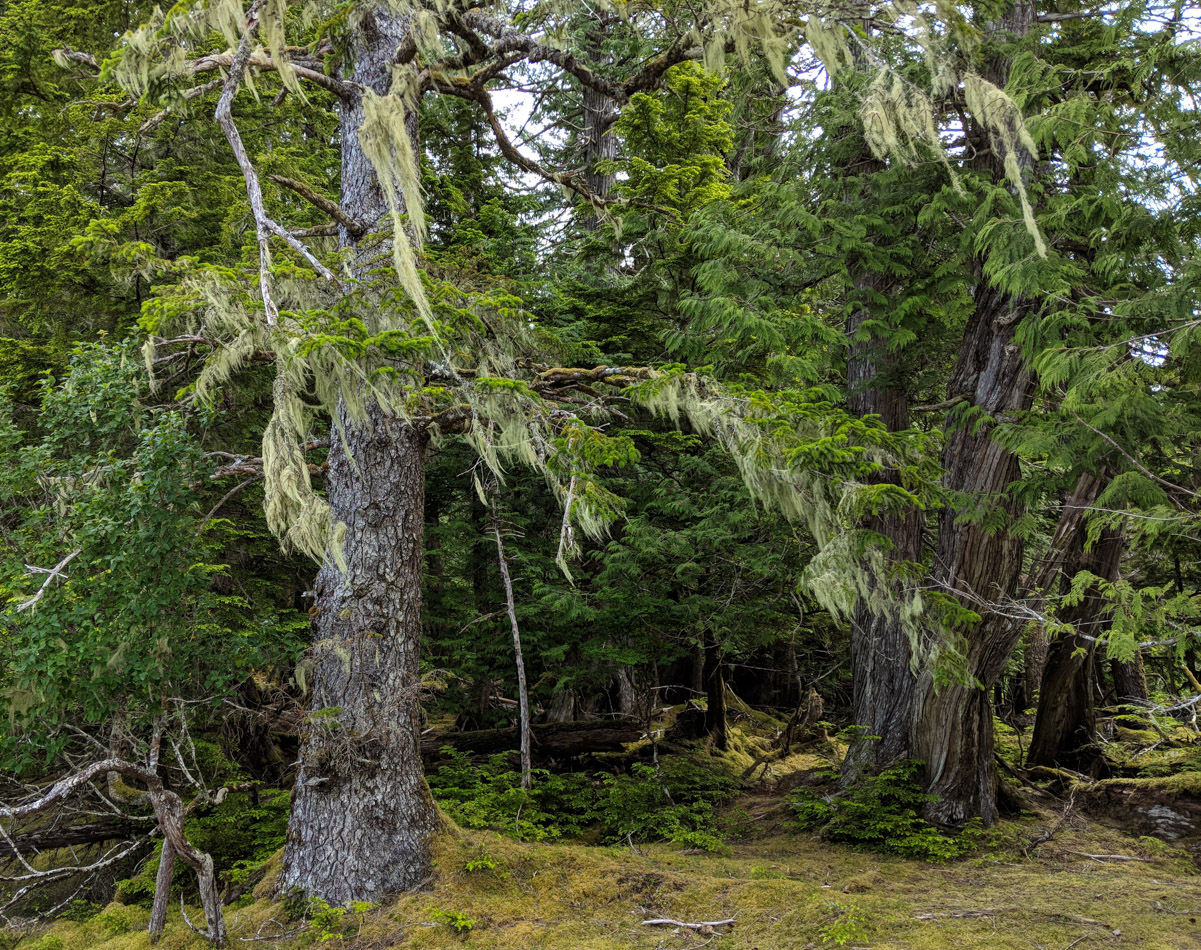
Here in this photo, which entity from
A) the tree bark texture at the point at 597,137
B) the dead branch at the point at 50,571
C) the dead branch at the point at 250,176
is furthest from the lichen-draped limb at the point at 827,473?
the tree bark texture at the point at 597,137

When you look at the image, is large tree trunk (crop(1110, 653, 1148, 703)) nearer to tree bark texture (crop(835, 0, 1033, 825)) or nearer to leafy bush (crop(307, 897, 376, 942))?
tree bark texture (crop(835, 0, 1033, 825))

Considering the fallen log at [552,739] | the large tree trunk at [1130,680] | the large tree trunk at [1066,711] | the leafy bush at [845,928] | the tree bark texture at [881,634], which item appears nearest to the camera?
A: the leafy bush at [845,928]

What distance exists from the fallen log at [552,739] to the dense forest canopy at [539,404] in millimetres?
47

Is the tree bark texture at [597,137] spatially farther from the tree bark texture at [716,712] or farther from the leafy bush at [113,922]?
the leafy bush at [113,922]

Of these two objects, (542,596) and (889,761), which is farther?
(542,596)

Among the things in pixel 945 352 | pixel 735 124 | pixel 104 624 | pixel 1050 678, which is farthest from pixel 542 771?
pixel 735 124

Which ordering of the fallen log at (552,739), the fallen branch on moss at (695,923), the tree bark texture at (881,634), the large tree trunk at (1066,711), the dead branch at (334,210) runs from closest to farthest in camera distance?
1. the fallen branch on moss at (695,923)
2. the dead branch at (334,210)
3. the tree bark texture at (881,634)
4. the large tree trunk at (1066,711)
5. the fallen log at (552,739)

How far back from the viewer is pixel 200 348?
21.8ft

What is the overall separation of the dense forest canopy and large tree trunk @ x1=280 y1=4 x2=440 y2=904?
0.03 m

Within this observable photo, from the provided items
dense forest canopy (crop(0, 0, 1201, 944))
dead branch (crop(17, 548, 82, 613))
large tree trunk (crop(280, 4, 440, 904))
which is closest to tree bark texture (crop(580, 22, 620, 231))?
dense forest canopy (crop(0, 0, 1201, 944))

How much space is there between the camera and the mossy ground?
4.85m

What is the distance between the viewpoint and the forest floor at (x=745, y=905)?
485 centimetres

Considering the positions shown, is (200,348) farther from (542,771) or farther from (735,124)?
(735,124)

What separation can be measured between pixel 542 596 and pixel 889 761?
12.5 feet
